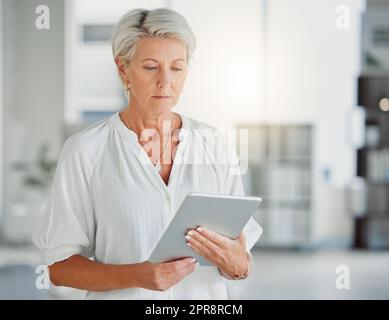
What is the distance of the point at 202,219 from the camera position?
4.50 feet

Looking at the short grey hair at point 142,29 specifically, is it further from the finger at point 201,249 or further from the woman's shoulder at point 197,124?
the finger at point 201,249

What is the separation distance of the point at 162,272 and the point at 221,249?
14 centimetres

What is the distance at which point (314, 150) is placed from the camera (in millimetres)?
5000

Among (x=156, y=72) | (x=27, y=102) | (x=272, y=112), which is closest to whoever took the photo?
(x=156, y=72)

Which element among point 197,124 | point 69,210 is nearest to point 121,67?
point 197,124

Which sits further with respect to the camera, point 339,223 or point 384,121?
point 384,121

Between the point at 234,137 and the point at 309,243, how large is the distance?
3.56m

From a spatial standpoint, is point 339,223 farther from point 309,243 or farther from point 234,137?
point 234,137

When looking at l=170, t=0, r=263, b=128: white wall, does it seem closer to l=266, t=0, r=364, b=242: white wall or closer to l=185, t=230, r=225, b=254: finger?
l=185, t=230, r=225, b=254: finger

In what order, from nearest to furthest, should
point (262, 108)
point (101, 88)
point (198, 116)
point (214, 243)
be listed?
point (214, 243), point (198, 116), point (101, 88), point (262, 108)

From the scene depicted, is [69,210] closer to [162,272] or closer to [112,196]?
[112,196]

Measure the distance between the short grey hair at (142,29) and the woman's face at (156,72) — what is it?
14 millimetres

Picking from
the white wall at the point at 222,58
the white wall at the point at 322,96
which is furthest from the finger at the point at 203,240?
the white wall at the point at 322,96
